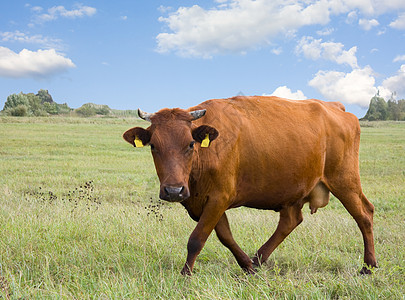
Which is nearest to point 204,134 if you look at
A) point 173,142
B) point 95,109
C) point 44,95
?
point 173,142

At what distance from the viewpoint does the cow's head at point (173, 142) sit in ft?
13.4

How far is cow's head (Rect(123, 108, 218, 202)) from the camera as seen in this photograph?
4.09m

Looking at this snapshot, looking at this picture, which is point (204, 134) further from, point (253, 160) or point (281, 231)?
point (281, 231)

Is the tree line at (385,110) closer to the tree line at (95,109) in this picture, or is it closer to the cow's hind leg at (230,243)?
the tree line at (95,109)

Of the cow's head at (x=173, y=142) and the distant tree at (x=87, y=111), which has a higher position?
the distant tree at (x=87, y=111)

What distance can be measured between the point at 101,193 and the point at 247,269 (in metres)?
7.49

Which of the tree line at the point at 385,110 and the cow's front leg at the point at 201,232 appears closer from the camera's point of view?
the cow's front leg at the point at 201,232

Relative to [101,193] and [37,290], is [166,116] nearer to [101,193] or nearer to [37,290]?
[37,290]

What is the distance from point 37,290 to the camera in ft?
12.9

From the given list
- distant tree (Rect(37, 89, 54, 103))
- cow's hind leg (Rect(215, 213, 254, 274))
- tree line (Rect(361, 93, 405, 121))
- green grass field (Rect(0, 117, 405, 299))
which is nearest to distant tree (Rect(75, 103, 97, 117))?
distant tree (Rect(37, 89, 54, 103))

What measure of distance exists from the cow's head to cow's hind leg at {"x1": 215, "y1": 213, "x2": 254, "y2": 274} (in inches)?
37.9

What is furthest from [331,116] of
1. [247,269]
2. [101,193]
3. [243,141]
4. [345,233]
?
[101,193]

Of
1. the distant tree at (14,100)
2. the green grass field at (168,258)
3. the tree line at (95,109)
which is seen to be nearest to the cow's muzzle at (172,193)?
the green grass field at (168,258)

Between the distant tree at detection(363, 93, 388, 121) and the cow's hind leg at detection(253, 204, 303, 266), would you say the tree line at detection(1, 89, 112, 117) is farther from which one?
the cow's hind leg at detection(253, 204, 303, 266)
